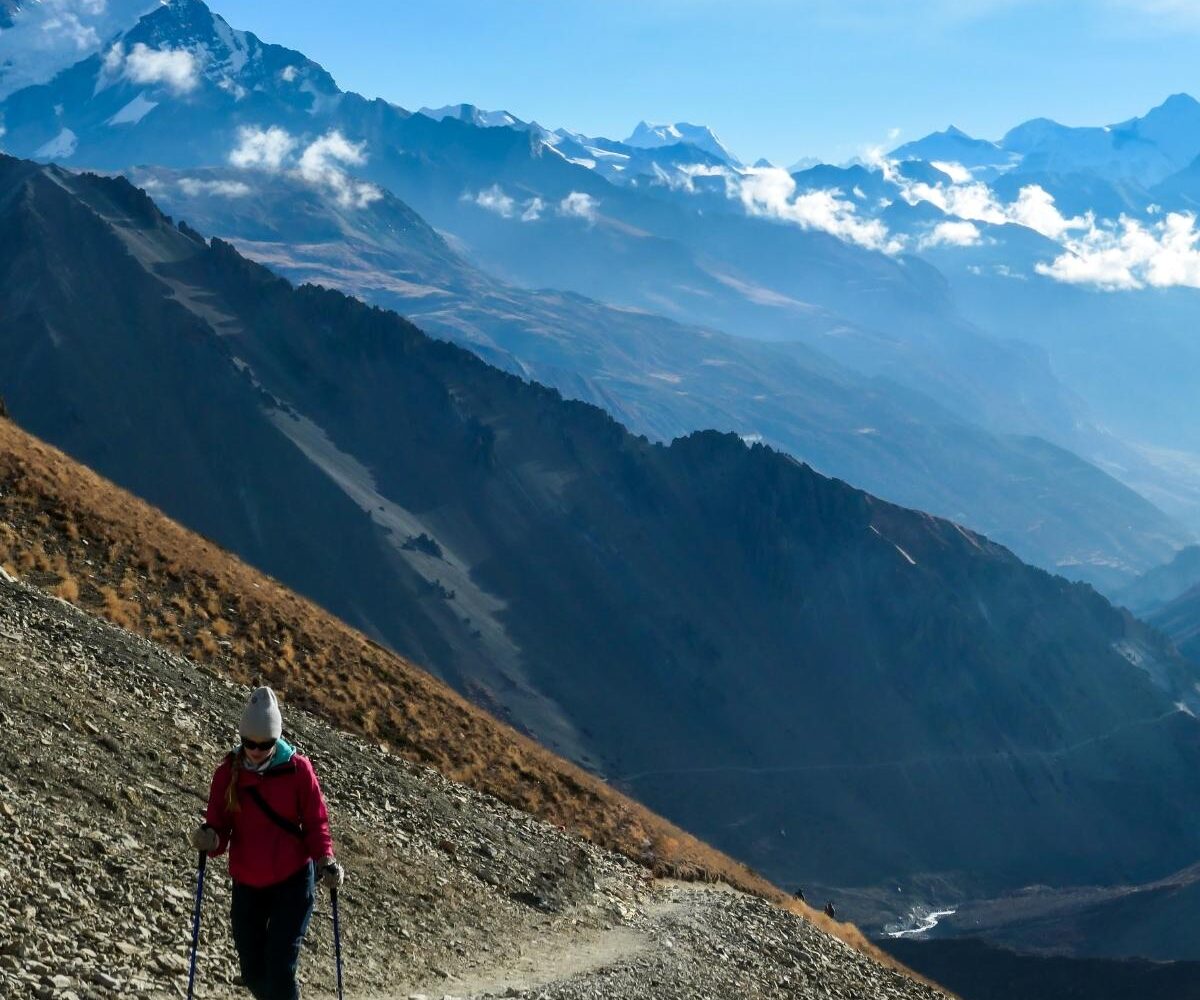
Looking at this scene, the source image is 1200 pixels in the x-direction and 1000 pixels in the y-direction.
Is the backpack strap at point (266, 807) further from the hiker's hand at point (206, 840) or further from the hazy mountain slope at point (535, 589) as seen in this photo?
the hazy mountain slope at point (535, 589)

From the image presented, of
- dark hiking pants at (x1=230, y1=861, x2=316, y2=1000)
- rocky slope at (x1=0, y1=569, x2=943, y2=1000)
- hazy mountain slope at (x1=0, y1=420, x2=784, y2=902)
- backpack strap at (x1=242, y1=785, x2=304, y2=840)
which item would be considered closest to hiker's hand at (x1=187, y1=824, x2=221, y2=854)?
backpack strap at (x1=242, y1=785, x2=304, y2=840)

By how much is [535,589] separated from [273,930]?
159 m

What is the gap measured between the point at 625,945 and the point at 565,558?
156773 millimetres

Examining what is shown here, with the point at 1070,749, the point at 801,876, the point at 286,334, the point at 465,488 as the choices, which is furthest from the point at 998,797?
the point at 286,334

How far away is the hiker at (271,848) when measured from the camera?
41.5 feet

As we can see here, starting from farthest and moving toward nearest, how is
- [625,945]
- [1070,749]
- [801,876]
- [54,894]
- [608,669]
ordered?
[1070,749], [608,669], [801,876], [625,945], [54,894]

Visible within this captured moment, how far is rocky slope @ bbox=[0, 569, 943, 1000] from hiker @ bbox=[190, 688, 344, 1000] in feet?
5.35

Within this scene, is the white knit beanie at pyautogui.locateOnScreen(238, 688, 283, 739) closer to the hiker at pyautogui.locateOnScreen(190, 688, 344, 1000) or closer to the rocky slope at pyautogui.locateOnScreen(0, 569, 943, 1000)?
the hiker at pyautogui.locateOnScreen(190, 688, 344, 1000)

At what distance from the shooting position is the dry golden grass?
Result: 29062 mm

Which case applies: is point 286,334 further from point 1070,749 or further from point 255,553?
point 1070,749

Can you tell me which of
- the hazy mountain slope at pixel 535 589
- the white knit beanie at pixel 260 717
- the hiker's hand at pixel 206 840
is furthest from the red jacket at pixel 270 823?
the hazy mountain slope at pixel 535 589

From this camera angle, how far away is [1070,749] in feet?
652

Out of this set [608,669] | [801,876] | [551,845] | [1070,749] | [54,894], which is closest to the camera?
[54,894]

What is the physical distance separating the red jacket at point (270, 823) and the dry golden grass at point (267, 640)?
15867 mm
